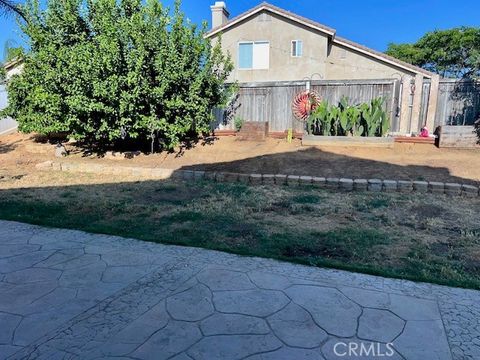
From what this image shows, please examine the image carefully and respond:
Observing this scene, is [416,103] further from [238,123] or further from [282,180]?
[282,180]

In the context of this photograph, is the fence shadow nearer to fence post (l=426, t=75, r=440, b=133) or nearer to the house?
fence post (l=426, t=75, r=440, b=133)

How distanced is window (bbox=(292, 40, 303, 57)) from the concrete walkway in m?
15.6

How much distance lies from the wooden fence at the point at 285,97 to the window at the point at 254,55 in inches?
253

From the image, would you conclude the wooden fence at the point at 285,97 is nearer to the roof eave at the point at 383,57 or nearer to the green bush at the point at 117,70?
the green bush at the point at 117,70

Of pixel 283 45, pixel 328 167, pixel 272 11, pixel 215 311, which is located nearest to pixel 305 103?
pixel 328 167

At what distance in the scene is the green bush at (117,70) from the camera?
8312 millimetres

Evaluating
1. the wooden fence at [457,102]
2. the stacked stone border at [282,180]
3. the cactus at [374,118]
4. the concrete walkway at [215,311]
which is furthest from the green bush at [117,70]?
the wooden fence at [457,102]

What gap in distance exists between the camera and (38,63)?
9.23 m

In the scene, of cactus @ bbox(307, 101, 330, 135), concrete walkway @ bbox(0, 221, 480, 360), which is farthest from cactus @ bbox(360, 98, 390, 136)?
concrete walkway @ bbox(0, 221, 480, 360)

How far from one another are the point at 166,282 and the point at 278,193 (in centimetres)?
367

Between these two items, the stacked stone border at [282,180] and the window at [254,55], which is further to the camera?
the window at [254,55]

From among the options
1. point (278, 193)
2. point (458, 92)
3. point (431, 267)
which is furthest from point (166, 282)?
point (458, 92)

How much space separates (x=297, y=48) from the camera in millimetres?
17125

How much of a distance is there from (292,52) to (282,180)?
39.3 ft
